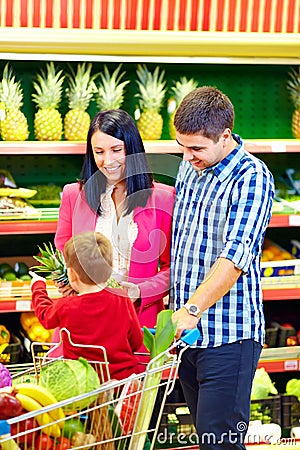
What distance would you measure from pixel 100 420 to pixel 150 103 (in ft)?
8.65

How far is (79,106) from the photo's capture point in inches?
163

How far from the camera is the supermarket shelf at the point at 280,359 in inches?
165

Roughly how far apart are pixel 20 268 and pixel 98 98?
100 cm

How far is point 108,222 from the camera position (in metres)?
2.53

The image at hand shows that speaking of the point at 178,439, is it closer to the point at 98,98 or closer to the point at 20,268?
the point at 20,268

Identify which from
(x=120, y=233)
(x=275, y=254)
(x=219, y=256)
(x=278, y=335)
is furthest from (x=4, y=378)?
(x=275, y=254)

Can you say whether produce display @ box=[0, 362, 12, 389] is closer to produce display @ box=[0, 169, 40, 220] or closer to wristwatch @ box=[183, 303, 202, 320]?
wristwatch @ box=[183, 303, 202, 320]

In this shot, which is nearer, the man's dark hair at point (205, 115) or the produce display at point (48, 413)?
the produce display at point (48, 413)

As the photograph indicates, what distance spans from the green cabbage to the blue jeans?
767 millimetres

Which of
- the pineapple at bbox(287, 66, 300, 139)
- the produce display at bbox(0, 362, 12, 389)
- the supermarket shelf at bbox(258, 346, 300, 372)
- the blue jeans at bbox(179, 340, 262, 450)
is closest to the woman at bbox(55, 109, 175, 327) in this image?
the blue jeans at bbox(179, 340, 262, 450)

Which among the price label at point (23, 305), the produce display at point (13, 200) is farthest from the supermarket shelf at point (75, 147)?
the price label at point (23, 305)

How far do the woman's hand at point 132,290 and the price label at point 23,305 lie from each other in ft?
4.56

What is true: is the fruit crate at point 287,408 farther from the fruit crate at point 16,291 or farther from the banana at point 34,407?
the banana at point 34,407

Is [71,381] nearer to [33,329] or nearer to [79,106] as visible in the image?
[33,329]
